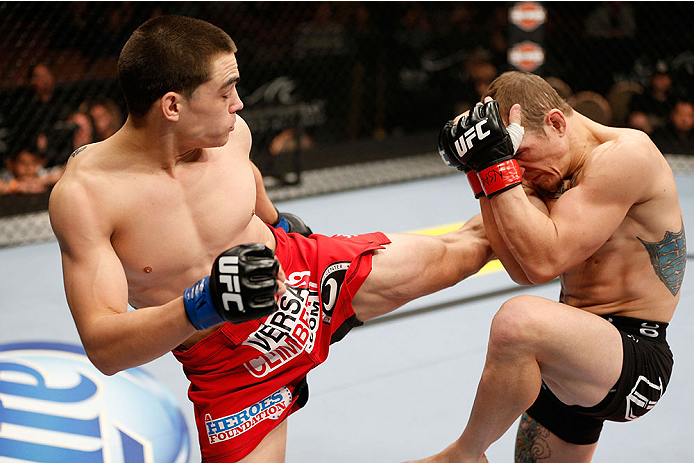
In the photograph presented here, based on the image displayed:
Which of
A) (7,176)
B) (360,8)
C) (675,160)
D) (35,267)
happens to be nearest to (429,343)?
(35,267)

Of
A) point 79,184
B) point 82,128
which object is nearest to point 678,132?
point 82,128

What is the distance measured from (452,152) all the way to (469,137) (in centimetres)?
8

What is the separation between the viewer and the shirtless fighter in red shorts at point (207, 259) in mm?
1425

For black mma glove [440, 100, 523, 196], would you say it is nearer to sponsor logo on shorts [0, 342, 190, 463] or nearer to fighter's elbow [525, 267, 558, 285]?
fighter's elbow [525, 267, 558, 285]

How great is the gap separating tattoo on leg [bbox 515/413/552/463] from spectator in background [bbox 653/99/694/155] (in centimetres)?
511

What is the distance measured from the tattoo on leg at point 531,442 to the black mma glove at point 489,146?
2.16 ft

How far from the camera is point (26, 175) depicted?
5.38 meters

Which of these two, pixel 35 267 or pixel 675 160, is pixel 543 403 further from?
pixel 675 160

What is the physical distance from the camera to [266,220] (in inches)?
83.0

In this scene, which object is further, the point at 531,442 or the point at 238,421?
the point at 531,442

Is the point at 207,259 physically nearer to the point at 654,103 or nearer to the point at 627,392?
the point at 627,392

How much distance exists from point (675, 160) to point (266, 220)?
5425mm

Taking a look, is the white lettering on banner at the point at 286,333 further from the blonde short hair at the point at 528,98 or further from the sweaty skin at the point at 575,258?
the blonde short hair at the point at 528,98

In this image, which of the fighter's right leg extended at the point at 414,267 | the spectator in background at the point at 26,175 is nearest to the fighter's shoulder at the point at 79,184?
the fighter's right leg extended at the point at 414,267
